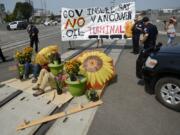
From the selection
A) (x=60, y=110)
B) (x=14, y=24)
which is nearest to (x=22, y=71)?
(x=60, y=110)

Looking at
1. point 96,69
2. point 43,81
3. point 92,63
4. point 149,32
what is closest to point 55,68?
point 43,81

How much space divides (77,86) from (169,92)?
2104 millimetres

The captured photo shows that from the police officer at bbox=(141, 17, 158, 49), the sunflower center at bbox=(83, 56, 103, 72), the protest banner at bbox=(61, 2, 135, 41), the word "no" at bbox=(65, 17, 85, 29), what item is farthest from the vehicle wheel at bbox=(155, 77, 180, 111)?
the word "no" at bbox=(65, 17, 85, 29)

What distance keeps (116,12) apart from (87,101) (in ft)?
22.0

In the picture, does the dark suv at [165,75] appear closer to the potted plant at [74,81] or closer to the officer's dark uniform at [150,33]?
the potted plant at [74,81]

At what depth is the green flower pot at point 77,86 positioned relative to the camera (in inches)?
202

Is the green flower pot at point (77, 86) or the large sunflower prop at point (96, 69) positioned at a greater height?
the large sunflower prop at point (96, 69)

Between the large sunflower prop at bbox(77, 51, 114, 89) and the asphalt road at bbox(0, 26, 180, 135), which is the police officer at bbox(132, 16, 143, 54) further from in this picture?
the large sunflower prop at bbox(77, 51, 114, 89)

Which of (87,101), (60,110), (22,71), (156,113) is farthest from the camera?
(22,71)

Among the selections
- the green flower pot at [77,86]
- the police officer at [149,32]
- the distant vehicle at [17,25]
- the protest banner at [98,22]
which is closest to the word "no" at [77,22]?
the protest banner at [98,22]

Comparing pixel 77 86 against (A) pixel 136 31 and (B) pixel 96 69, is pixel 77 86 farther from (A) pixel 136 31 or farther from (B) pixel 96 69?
(A) pixel 136 31

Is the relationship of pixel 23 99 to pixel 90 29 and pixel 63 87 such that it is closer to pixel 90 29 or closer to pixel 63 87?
pixel 63 87

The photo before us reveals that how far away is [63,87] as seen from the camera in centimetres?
572

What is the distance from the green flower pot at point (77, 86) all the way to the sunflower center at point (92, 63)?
0.45 metres
